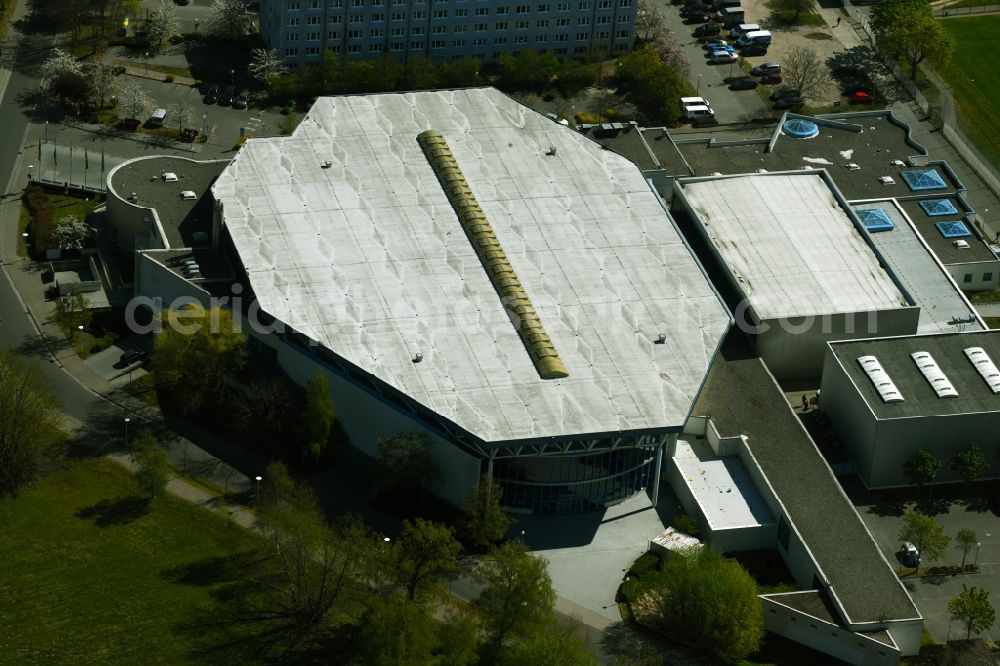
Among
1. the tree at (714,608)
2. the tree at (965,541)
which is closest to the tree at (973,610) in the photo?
the tree at (965,541)

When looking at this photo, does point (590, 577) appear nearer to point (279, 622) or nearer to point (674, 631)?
point (674, 631)

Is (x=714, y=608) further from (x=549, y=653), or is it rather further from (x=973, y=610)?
(x=973, y=610)

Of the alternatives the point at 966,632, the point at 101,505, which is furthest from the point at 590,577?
the point at 101,505

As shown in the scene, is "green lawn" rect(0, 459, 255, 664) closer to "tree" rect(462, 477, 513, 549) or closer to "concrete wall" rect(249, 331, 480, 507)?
"concrete wall" rect(249, 331, 480, 507)

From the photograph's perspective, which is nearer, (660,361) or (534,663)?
(534,663)

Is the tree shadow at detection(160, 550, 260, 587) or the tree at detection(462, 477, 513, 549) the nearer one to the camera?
the tree shadow at detection(160, 550, 260, 587)

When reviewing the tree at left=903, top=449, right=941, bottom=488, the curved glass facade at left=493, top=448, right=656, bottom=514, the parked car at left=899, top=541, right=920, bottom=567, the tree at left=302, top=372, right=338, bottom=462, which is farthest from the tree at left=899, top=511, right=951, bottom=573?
the tree at left=302, top=372, right=338, bottom=462

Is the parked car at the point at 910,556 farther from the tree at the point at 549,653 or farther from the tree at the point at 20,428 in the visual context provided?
the tree at the point at 20,428
